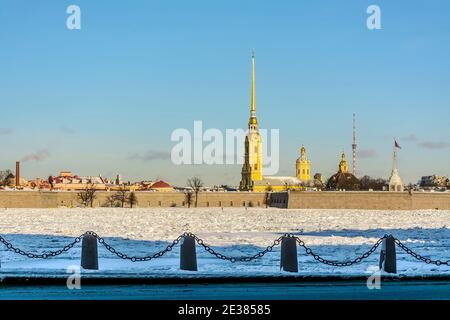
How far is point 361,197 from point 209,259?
106885 mm

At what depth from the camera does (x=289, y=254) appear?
16375mm

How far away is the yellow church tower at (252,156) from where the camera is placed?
174 m

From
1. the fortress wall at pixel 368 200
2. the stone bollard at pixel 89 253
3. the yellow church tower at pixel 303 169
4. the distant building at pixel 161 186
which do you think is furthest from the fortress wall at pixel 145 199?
the stone bollard at pixel 89 253

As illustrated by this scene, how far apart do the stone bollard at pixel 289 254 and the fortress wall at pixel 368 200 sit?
350ft

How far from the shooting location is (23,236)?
28.8 m

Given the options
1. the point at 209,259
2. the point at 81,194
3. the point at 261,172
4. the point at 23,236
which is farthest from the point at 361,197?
the point at 209,259

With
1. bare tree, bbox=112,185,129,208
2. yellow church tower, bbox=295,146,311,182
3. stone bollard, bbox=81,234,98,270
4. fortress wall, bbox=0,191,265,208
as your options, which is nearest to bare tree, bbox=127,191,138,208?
bare tree, bbox=112,185,129,208

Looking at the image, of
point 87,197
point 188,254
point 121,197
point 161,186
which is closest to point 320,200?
point 121,197

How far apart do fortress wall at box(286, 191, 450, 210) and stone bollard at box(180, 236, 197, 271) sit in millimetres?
106857

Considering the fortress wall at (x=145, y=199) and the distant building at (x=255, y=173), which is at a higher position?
the distant building at (x=255, y=173)

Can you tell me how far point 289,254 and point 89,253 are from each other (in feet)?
13.0

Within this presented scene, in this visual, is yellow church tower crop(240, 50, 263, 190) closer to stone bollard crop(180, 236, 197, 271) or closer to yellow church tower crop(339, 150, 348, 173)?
yellow church tower crop(339, 150, 348, 173)

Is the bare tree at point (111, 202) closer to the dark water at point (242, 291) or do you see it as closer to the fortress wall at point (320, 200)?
the fortress wall at point (320, 200)

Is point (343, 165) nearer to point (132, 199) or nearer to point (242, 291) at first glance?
point (132, 199)
